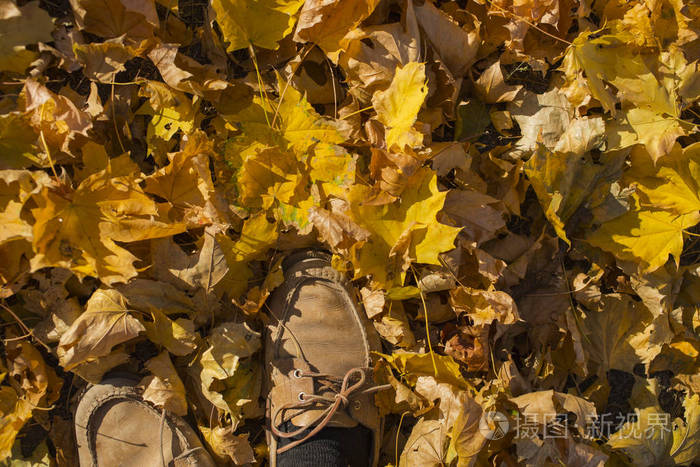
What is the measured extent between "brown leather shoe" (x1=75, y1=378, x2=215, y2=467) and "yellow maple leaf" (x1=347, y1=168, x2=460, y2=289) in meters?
0.62

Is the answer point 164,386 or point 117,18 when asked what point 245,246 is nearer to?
point 164,386

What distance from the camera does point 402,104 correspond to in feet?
3.80

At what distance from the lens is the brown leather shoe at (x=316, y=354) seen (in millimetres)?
1323

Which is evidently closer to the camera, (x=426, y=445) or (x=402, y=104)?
(x=402, y=104)

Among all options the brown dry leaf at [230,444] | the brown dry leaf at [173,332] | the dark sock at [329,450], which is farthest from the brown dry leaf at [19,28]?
the dark sock at [329,450]

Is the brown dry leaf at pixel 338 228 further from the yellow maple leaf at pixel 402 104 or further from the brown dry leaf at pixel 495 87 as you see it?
the brown dry leaf at pixel 495 87

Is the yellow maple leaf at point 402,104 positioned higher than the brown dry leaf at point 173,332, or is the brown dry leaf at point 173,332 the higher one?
the yellow maple leaf at point 402,104

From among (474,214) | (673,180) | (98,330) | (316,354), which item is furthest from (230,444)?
(673,180)

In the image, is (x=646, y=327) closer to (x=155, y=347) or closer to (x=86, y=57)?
(x=155, y=347)

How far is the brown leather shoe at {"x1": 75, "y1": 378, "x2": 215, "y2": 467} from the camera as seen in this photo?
128 cm

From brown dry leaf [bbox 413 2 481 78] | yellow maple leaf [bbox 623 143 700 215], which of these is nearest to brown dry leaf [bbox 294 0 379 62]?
brown dry leaf [bbox 413 2 481 78]

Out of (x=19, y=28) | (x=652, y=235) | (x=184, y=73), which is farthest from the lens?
(x=652, y=235)

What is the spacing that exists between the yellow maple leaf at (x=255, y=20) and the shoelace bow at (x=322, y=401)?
2.74ft

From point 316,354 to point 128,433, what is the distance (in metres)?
0.52
